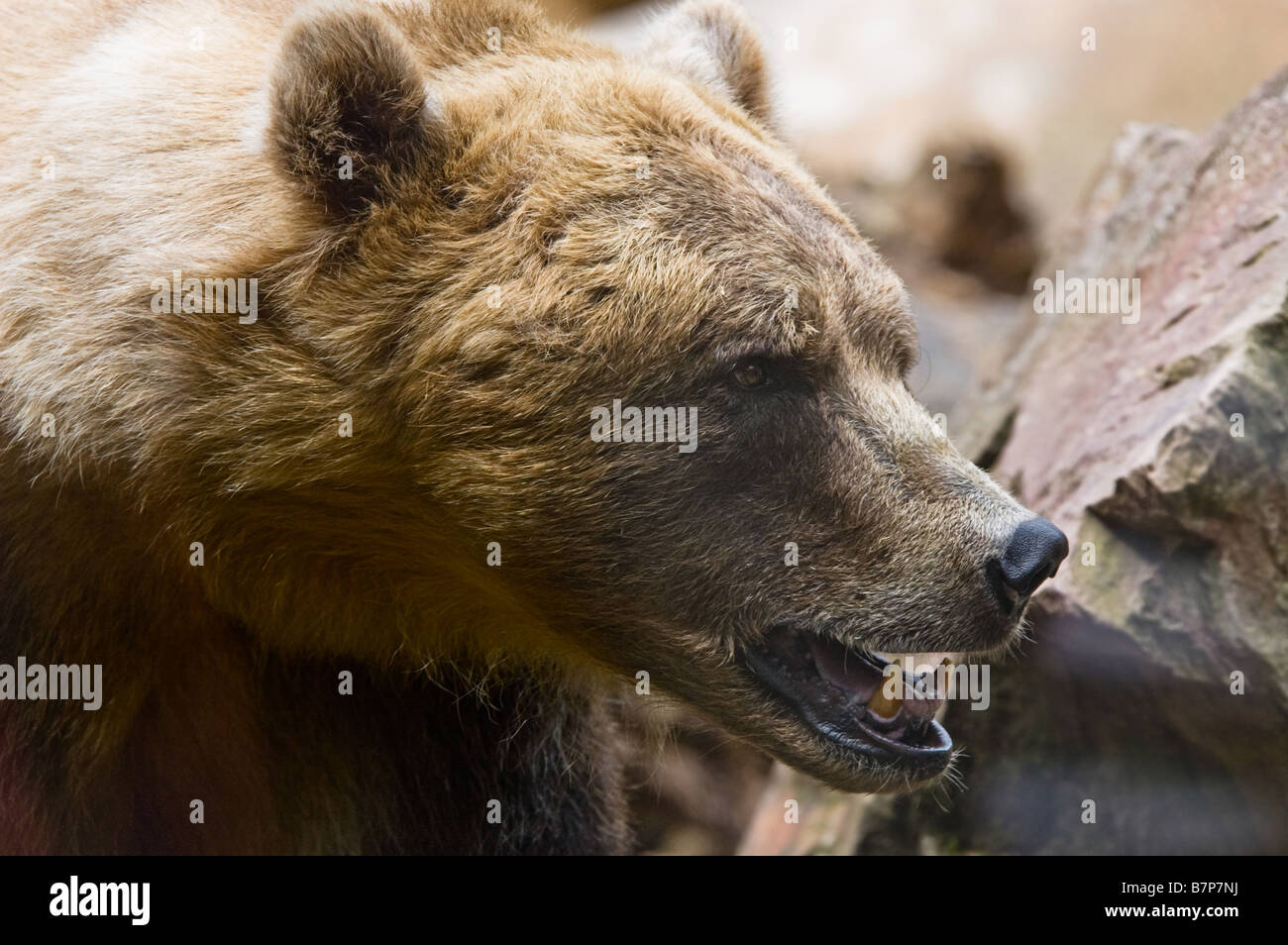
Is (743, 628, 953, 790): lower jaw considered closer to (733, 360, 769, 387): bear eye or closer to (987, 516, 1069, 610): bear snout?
(987, 516, 1069, 610): bear snout

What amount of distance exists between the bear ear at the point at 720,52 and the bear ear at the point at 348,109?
1358 mm

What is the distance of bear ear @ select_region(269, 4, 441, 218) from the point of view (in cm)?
362

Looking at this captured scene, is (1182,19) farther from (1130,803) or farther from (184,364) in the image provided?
(184,364)

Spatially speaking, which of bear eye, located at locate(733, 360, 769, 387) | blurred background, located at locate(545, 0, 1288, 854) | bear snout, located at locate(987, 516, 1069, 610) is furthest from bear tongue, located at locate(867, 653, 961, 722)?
bear eye, located at locate(733, 360, 769, 387)

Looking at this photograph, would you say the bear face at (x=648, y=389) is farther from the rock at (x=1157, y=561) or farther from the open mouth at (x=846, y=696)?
the rock at (x=1157, y=561)

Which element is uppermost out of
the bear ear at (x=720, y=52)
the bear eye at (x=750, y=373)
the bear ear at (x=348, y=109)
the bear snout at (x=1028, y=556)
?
the bear ear at (x=720, y=52)

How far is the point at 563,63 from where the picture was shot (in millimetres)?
4289

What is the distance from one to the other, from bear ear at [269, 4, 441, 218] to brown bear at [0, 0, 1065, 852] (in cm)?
1

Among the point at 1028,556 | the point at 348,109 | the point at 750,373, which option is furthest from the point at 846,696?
the point at 348,109

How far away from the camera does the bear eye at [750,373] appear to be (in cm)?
390

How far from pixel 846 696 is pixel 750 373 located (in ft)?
3.33

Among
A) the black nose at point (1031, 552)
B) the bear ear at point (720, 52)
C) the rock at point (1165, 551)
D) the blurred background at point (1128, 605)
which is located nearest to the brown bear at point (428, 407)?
the black nose at point (1031, 552)
